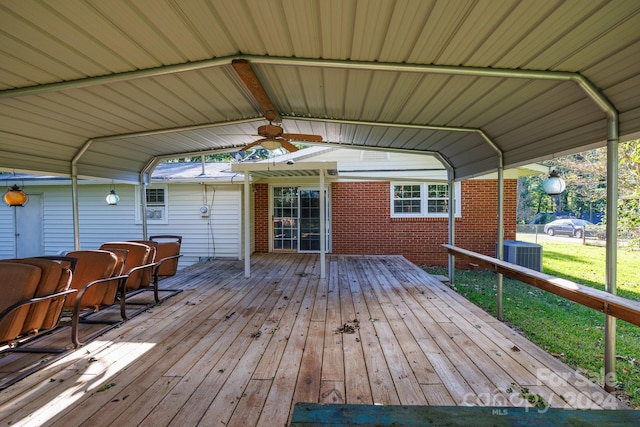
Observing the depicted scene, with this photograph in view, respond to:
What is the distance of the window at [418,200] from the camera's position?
9133mm

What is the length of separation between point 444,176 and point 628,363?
19.4 feet

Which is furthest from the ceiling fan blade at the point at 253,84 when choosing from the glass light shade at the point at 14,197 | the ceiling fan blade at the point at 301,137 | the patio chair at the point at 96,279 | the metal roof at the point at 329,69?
the glass light shade at the point at 14,197

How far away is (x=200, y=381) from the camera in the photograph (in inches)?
95.1

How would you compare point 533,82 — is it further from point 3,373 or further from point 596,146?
point 3,373

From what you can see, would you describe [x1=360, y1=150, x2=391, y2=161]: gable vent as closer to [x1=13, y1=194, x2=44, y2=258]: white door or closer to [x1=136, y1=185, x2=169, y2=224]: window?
[x1=136, y1=185, x2=169, y2=224]: window

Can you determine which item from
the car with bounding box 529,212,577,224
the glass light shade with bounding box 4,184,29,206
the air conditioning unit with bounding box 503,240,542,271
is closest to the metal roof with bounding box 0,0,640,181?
the glass light shade with bounding box 4,184,29,206

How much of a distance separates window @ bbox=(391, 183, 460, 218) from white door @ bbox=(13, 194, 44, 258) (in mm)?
11605

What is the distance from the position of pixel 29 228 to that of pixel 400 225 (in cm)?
1218

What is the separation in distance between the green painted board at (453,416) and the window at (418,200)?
320 inches

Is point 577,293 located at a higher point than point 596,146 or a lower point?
lower

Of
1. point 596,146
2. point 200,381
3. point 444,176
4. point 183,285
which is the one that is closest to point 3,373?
point 200,381

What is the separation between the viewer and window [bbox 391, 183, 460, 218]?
30.0 ft

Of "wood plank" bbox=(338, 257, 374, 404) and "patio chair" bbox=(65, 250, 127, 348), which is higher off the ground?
"patio chair" bbox=(65, 250, 127, 348)

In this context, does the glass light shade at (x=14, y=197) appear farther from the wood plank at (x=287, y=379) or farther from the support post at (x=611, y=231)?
the support post at (x=611, y=231)
